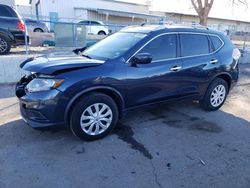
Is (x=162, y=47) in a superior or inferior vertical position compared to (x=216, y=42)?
inferior

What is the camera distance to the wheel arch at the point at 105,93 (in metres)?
3.35

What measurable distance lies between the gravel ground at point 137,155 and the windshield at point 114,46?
1.29 metres

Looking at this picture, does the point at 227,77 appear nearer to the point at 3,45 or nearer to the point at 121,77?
the point at 121,77

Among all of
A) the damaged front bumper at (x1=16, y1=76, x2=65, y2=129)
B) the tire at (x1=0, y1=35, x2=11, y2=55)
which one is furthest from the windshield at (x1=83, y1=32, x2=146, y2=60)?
the tire at (x1=0, y1=35, x2=11, y2=55)

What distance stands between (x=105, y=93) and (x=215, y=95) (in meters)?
2.62

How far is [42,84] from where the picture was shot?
329cm

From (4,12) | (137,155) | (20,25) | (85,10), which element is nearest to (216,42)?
(137,155)

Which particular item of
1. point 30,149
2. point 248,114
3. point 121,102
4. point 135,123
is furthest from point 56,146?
point 248,114

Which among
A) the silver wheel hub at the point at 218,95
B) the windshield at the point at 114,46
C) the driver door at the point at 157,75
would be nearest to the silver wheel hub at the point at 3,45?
the windshield at the point at 114,46

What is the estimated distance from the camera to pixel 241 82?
26.2 ft

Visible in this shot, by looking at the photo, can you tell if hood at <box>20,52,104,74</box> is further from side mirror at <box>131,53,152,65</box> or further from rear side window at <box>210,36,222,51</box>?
rear side window at <box>210,36,222,51</box>

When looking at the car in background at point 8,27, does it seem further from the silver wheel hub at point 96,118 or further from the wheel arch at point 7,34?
the silver wheel hub at point 96,118

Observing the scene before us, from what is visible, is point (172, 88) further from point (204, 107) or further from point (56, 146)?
point (56, 146)

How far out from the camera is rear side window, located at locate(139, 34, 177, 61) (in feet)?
13.1
